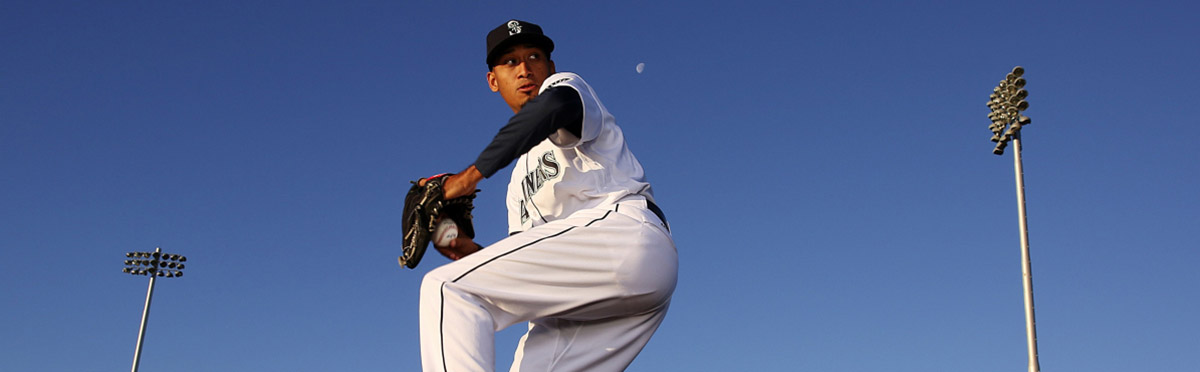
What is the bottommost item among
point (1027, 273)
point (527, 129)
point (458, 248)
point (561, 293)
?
point (561, 293)

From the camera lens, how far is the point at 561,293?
3576 mm

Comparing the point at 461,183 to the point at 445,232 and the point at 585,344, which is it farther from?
the point at 585,344

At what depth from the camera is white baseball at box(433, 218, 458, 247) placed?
13.1 ft

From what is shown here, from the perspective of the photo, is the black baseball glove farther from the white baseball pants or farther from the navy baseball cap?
the navy baseball cap

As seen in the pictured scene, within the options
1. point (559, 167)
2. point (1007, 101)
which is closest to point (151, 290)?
point (1007, 101)

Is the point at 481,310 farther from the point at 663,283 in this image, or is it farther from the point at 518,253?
the point at 663,283

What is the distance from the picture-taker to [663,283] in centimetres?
369

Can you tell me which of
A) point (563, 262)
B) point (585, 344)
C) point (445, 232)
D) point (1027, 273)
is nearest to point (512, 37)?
point (445, 232)

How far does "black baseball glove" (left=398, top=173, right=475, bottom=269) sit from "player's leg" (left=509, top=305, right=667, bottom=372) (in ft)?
1.72

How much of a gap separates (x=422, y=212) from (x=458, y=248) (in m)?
0.35

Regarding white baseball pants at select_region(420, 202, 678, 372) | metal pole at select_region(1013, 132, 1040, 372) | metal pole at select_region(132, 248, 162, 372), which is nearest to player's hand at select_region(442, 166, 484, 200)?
white baseball pants at select_region(420, 202, 678, 372)

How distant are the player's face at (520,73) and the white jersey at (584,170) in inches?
11.0

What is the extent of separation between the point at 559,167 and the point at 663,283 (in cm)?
61

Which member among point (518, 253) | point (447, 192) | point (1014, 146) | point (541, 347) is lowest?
point (541, 347)
